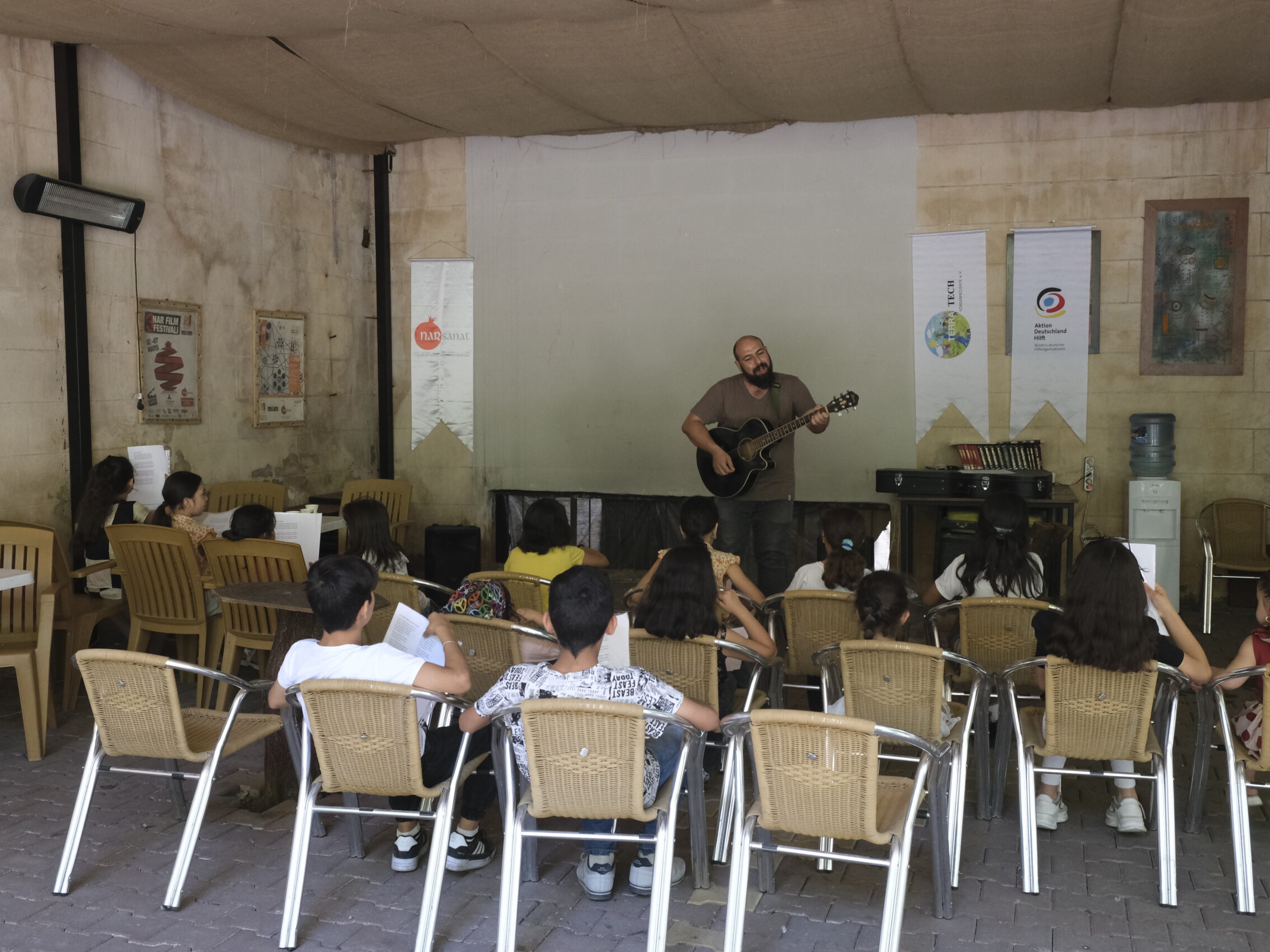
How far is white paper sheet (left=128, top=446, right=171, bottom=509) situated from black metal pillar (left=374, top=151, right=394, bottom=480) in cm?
259

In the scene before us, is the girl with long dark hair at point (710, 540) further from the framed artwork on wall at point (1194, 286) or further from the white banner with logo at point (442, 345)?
the white banner with logo at point (442, 345)

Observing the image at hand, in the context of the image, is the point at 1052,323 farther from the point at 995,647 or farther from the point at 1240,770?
the point at 1240,770

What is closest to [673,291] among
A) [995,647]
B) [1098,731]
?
[995,647]

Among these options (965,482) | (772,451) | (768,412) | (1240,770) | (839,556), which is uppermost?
(768,412)

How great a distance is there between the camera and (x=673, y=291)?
805 centimetres

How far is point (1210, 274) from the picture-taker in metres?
6.95

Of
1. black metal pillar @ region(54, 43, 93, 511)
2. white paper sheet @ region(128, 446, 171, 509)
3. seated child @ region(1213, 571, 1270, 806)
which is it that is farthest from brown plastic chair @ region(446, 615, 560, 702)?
black metal pillar @ region(54, 43, 93, 511)

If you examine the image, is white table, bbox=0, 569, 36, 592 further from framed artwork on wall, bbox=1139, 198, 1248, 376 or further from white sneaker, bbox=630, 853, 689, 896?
framed artwork on wall, bbox=1139, 198, 1248, 376

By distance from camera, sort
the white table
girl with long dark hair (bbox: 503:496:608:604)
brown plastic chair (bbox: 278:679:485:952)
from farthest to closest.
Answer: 1. girl with long dark hair (bbox: 503:496:608:604)
2. the white table
3. brown plastic chair (bbox: 278:679:485:952)

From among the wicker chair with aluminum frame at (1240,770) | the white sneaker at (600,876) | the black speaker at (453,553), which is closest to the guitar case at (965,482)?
the black speaker at (453,553)

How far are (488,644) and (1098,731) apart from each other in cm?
185

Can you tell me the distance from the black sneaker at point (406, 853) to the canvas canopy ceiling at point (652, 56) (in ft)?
10.7

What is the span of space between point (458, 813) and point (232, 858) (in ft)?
2.26

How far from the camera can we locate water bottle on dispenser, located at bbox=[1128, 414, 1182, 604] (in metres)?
6.84
